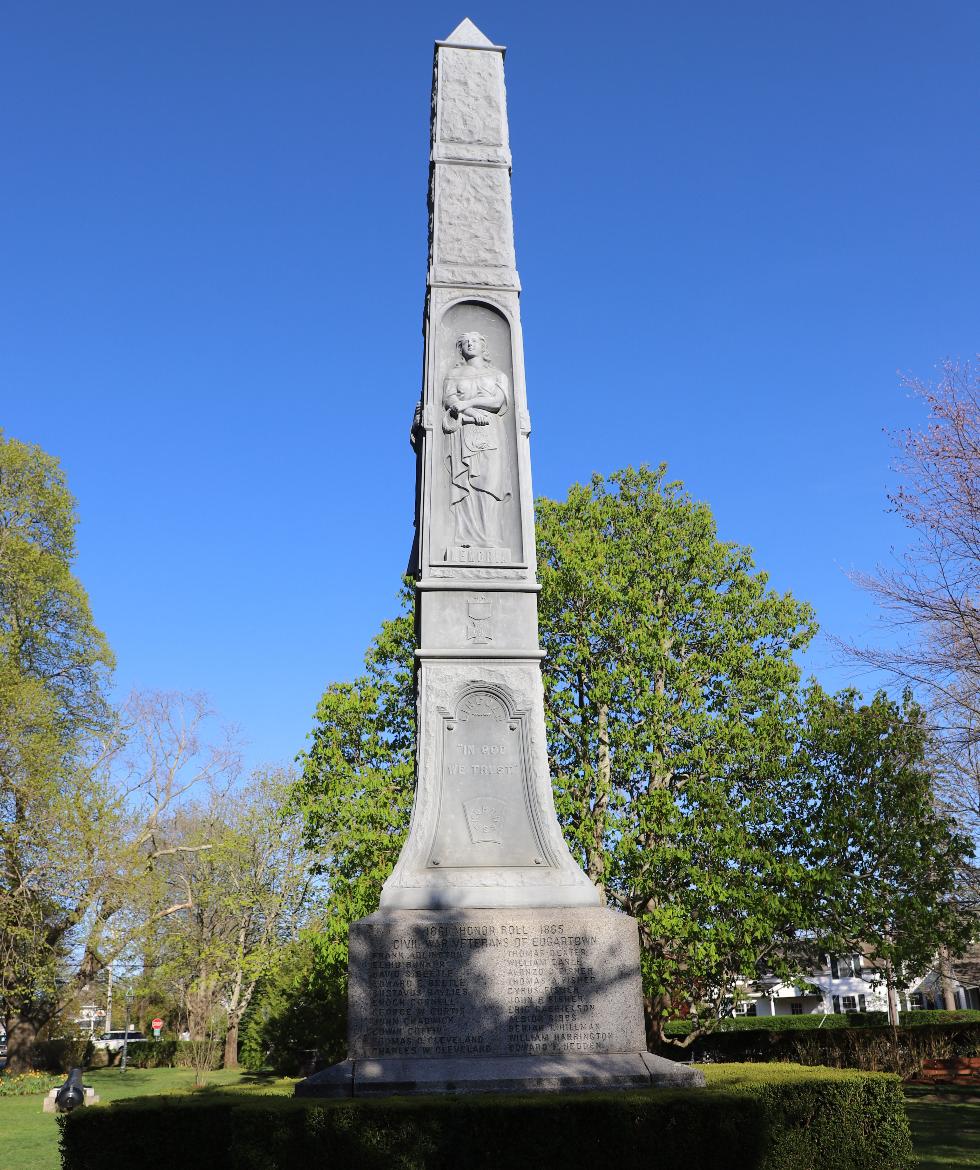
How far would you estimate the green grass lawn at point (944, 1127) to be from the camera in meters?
10.5

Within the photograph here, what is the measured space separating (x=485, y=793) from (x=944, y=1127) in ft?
31.7

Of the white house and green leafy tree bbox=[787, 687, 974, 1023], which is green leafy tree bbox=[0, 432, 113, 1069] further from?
the white house

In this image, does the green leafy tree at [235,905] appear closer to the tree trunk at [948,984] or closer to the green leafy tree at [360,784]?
the green leafy tree at [360,784]

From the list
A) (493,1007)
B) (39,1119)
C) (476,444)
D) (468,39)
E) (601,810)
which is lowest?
(39,1119)

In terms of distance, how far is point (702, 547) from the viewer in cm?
2291

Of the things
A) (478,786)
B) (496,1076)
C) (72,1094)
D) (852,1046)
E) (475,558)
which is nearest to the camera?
(496,1076)

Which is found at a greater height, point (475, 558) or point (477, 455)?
point (477, 455)

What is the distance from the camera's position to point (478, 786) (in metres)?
8.46

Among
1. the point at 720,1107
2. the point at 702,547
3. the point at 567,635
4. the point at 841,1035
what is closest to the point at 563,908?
the point at 720,1107

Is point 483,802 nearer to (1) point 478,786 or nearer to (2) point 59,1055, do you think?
(1) point 478,786

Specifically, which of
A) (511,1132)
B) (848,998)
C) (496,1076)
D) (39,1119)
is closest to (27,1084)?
(39,1119)

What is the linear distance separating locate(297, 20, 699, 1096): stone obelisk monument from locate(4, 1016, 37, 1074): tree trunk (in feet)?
88.0

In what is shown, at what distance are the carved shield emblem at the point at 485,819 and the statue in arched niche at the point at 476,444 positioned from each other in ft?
7.74

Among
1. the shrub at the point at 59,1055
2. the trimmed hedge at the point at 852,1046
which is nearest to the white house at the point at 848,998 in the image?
the trimmed hedge at the point at 852,1046
